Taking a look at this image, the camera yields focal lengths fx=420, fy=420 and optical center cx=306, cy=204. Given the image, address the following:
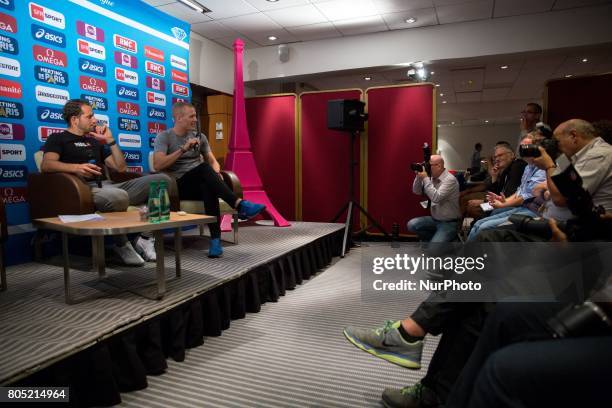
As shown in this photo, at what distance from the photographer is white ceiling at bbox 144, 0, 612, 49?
470 centimetres

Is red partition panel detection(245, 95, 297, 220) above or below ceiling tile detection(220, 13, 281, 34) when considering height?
below

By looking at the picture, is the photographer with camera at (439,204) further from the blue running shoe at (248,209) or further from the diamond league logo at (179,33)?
the diamond league logo at (179,33)

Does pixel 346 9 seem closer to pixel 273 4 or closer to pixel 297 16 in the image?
pixel 297 16

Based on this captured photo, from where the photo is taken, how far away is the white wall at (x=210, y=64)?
5711mm

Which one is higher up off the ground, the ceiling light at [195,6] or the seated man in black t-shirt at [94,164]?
the ceiling light at [195,6]

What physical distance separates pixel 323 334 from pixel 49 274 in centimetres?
174

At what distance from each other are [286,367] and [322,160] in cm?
364

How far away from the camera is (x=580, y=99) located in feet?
13.8

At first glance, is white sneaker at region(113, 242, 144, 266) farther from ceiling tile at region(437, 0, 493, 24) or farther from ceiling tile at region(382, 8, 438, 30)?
ceiling tile at region(437, 0, 493, 24)

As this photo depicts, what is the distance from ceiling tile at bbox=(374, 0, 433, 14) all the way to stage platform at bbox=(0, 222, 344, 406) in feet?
10.0

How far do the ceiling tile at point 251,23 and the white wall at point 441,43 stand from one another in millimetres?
761

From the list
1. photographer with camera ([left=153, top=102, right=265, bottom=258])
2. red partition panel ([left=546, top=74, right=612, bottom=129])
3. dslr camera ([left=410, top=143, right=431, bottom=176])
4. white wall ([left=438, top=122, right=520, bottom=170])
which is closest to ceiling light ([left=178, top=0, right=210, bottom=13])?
photographer with camera ([left=153, top=102, right=265, bottom=258])

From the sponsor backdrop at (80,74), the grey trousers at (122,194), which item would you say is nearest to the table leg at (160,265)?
the grey trousers at (122,194)

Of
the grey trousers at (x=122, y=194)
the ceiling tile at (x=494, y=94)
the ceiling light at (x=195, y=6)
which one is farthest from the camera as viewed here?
the ceiling tile at (x=494, y=94)
